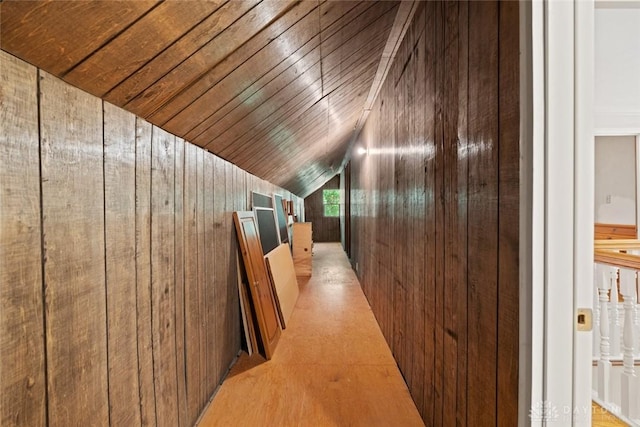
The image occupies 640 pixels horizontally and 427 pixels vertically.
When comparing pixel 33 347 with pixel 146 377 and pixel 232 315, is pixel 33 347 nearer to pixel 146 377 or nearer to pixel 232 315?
pixel 146 377

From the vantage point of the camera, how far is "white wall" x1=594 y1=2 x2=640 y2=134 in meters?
2.52

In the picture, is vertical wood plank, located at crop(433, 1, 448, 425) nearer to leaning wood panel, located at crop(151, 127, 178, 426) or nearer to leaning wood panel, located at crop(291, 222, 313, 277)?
leaning wood panel, located at crop(151, 127, 178, 426)

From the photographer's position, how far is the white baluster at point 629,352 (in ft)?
5.61

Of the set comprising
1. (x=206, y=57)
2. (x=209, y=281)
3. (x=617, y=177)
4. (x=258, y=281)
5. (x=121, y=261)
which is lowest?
(x=258, y=281)

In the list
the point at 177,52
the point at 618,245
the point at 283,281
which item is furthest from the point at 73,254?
the point at 618,245

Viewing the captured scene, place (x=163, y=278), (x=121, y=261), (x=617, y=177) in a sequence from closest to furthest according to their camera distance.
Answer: (x=121, y=261), (x=163, y=278), (x=617, y=177)

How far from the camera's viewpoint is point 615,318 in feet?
6.42

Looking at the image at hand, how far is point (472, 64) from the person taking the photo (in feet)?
3.39

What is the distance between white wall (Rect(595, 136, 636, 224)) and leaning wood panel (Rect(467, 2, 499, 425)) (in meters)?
3.73

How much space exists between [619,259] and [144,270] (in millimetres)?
2653

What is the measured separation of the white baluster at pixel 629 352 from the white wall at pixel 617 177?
89.9 inches

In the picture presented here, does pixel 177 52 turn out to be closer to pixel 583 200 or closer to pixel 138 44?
pixel 138 44

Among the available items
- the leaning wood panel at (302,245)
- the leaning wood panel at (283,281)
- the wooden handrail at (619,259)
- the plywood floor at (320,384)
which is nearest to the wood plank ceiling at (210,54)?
the leaning wood panel at (283,281)

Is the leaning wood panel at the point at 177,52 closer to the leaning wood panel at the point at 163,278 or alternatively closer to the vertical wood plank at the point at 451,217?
the leaning wood panel at the point at 163,278
